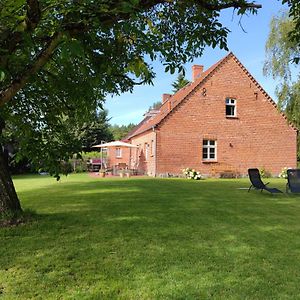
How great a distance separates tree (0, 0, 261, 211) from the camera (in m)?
2.92

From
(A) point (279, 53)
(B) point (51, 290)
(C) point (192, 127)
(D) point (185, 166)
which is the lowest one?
(B) point (51, 290)

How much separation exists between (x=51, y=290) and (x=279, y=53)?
72.0 feet

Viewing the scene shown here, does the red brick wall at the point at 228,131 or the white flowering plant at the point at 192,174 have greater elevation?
the red brick wall at the point at 228,131

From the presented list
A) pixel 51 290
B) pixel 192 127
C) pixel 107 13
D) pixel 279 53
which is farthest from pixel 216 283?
pixel 192 127

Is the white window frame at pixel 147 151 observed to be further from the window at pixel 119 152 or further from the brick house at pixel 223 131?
the window at pixel 119 152

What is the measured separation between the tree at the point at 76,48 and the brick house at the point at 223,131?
18266 mm

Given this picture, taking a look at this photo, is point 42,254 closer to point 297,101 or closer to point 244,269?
→ point 244,269

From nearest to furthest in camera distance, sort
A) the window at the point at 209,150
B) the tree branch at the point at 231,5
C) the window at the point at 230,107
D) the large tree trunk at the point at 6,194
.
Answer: the tree branch at the point at 231,5, the large tree trunk at the point at 6,194, the window at the point at 209,150, the window at the point at 230,107

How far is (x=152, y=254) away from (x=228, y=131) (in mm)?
22980

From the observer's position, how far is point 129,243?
20.9 feet

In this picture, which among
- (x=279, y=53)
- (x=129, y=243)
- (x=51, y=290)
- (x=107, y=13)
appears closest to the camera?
(x=107, y=13)

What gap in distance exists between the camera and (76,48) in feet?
8.10

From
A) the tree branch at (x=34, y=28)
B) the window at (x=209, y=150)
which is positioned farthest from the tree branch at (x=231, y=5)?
the window at (x=209, y=150)

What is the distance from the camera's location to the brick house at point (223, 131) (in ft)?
87.0
